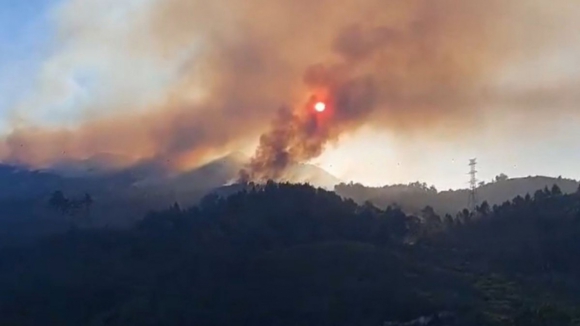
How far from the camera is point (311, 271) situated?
15250cm

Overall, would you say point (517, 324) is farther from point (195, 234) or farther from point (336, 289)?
point (195, 234)

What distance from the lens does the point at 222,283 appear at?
14850cm

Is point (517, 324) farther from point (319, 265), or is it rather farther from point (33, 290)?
point (33, 290)

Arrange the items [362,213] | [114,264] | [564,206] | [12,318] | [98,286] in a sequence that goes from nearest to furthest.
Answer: [12,318], [98,286], [114,264], [564,206], [362,213]

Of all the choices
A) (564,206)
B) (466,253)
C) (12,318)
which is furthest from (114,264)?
(564,206)

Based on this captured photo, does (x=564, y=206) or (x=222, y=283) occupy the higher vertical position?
(x=564, y=206)

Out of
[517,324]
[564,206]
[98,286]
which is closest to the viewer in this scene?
[517,324]

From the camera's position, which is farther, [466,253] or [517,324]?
[466,253]

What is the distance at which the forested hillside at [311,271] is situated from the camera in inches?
5221

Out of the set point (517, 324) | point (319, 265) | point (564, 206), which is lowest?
point (517, 324)

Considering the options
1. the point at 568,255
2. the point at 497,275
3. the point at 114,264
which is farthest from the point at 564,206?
the point at 114,264

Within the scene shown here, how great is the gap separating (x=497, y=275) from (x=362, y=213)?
49130 mm

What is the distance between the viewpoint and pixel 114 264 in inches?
6732

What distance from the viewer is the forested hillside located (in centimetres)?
13262
